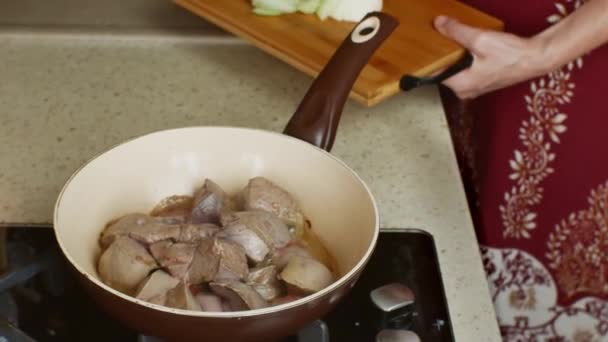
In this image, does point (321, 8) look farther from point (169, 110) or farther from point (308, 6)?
point (169, 110)

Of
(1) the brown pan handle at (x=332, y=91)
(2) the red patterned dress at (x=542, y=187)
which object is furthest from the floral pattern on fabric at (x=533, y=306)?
(1) the brown pan handle at (x=332, y=91)

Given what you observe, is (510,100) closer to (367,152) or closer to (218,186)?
(367,152)

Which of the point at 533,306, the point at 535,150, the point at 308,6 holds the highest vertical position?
the point at 308,6

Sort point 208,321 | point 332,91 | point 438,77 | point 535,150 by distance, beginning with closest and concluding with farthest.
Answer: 1. point 208,321
2. point 332,91
3. point 438,77
4. point 535,150

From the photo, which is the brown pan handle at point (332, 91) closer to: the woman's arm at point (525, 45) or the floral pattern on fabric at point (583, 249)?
the woman's arm at point (525, 45)

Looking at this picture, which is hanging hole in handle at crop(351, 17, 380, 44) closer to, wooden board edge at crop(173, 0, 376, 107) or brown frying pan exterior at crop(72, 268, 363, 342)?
wooden board edge at crop(173, 0, 376, 107)

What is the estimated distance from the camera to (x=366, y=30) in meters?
0.86

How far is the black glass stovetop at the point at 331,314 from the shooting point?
0.71m

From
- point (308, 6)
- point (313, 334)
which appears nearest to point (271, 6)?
point (308, 6)

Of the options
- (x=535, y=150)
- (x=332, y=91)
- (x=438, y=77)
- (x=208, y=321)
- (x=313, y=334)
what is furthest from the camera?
(x=535, y=150)

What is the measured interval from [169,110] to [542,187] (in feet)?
1.72

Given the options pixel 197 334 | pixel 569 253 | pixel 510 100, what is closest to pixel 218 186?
pixel 197 334

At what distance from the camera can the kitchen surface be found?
87 centimetres

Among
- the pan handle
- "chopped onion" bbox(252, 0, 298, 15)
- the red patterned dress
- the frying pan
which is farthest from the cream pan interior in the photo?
the red patterned dress
